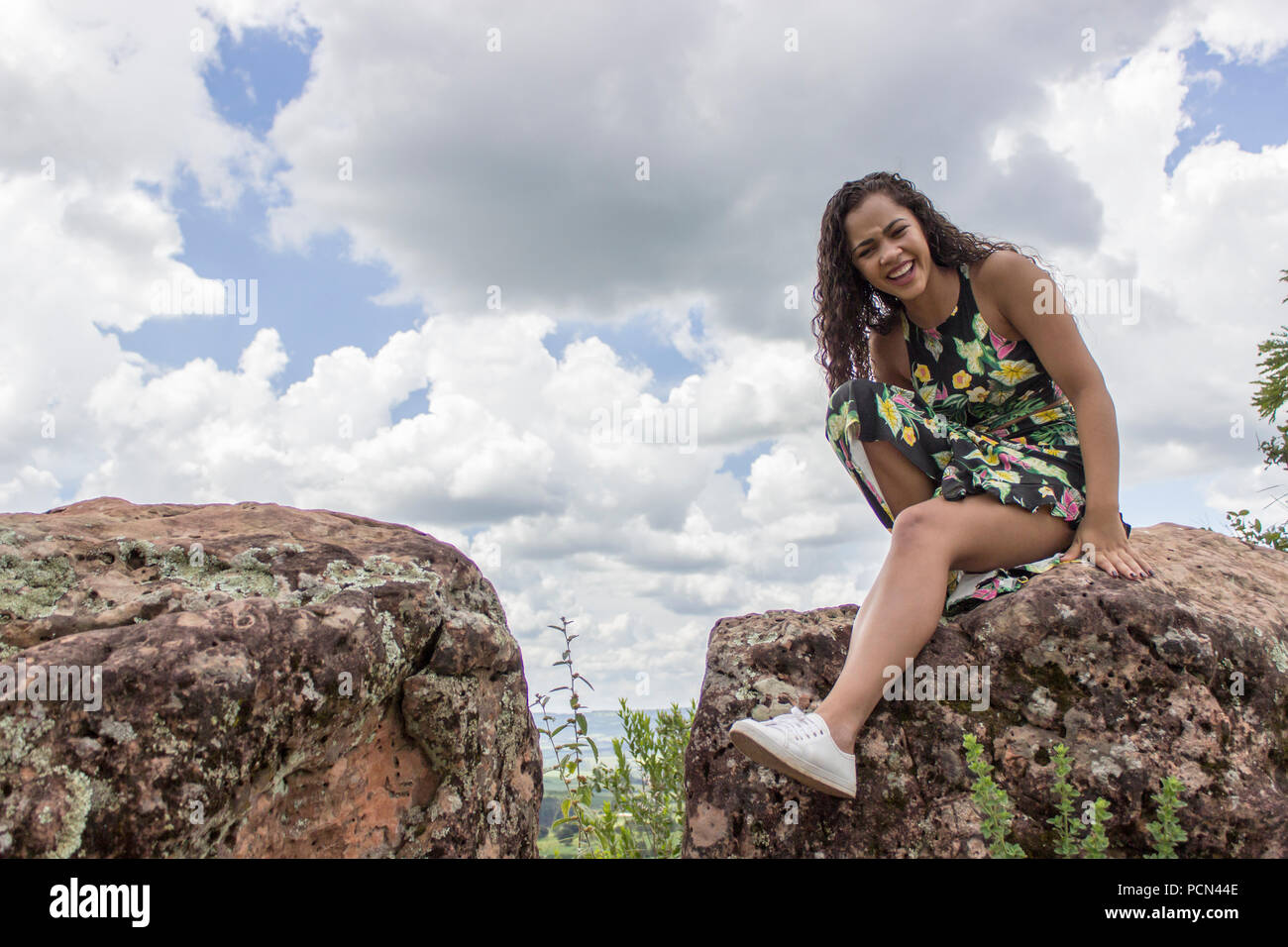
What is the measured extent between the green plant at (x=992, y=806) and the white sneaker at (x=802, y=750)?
1.31ft

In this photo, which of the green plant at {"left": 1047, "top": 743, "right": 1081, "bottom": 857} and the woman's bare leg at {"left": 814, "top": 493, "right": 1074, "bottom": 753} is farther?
the woman's bare leg at {"left": 814, "top": 493, "right": 1074, "bottom": 753}

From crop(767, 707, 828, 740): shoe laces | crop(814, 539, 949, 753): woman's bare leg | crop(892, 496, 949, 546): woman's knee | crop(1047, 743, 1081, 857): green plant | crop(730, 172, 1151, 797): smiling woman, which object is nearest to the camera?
crop(1047, 743, 1081, 857): green plant

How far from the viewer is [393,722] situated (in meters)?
3.20

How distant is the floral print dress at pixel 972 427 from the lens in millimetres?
3525

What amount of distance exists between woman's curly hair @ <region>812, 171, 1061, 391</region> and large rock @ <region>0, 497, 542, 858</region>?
2110mm

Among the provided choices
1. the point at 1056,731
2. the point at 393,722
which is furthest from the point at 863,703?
the point at 393,722

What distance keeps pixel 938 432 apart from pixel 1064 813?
1562 millimetres

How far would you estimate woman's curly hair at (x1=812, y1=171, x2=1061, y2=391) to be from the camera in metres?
4.06

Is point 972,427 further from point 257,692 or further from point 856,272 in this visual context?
point 257,692

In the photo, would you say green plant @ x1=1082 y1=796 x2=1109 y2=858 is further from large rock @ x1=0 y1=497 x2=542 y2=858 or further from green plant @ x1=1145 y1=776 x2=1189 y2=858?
large rock @ x1=0 y1=497 x2=542 y2=858

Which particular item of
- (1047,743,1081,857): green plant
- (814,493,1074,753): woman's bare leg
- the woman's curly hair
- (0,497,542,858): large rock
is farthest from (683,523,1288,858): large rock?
the woman's curly hair

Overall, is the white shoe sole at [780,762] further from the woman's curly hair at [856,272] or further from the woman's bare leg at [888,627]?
the woman's curly hair at [856,272]

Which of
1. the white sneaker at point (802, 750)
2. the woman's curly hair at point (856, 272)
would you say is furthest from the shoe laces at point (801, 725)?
the woman's curly hair at point (856, 272)
